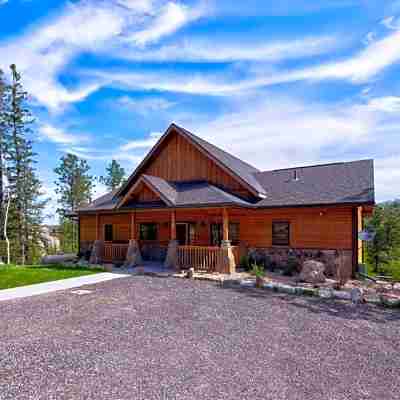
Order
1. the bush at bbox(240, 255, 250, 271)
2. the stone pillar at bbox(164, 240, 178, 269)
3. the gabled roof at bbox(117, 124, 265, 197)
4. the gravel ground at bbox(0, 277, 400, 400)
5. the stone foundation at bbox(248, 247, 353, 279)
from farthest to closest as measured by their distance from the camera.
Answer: the gabled roof at bbox(117, 124, 265, 197) → the bush at bbox(240, 255, 250, 271) → the stone pillar at bbox(164, 240, 178, 269) → the stone foundation at bbox(248, 247, 353, 279) → the gravel ground at bbox(0, 277, 400, 400)

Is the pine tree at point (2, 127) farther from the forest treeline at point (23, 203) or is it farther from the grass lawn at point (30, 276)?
the grass lawn at point (30, 276)

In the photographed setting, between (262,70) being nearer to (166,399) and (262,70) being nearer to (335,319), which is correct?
(335,319)

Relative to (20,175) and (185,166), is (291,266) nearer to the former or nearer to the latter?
(185,166)

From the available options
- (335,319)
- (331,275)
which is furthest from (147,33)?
(331,275)

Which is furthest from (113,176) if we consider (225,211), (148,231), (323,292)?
(323,292)

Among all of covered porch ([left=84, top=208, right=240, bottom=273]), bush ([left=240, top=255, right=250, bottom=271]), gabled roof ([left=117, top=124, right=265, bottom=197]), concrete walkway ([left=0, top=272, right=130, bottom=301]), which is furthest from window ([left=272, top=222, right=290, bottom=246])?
concrete walkway ([left=0, top=272, right=130, bottom=301])

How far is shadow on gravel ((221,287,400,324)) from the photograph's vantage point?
7212 mm

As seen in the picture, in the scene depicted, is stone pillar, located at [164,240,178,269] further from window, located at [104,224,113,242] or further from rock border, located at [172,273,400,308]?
window, located at [104,224,113,242]

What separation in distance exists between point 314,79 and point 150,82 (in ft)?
23.9

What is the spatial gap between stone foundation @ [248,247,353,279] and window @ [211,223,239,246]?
107 centimetres

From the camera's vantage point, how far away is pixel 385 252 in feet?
74.5

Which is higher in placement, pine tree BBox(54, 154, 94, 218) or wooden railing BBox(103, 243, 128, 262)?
pine tree BBox(54, 154, 94, 218)

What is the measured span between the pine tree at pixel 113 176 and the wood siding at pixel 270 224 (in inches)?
1047

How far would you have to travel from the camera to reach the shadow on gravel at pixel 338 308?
7.21 m
